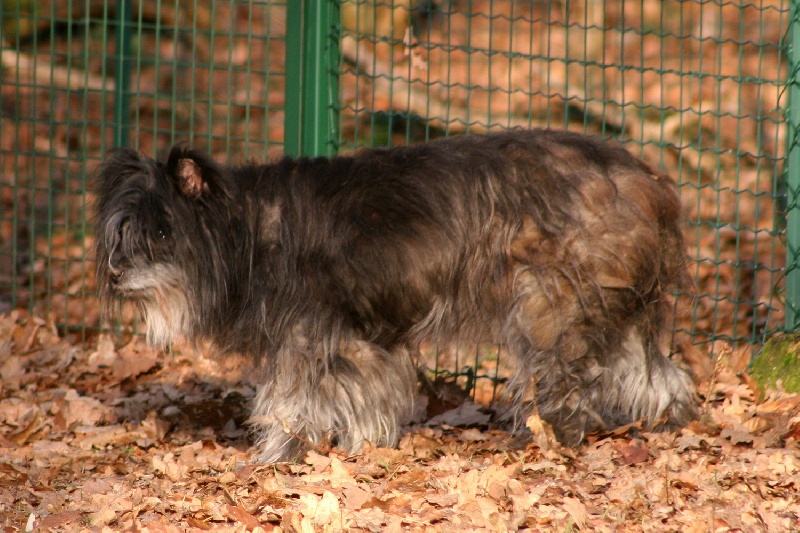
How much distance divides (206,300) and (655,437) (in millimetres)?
2665

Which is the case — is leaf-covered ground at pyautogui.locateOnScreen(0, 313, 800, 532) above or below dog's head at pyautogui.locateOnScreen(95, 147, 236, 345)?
below

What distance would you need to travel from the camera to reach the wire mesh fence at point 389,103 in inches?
279

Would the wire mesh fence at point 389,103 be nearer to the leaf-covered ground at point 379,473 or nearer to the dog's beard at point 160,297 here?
the dog's beard at point 160,297

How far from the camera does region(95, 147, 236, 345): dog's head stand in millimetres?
5395

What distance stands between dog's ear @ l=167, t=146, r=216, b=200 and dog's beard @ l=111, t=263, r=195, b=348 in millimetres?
449

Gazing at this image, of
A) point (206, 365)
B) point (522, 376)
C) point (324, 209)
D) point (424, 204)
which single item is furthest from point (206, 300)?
point (206, 365)

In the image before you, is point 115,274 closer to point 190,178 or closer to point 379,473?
Answer: point 190,178

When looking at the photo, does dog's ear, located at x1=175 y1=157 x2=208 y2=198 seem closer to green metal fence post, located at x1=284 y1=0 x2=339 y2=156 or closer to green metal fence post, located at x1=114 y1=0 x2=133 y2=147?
green metal fence post, located at x1=284 y1=0 x2=339 y2=156

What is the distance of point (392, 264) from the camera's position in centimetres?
532

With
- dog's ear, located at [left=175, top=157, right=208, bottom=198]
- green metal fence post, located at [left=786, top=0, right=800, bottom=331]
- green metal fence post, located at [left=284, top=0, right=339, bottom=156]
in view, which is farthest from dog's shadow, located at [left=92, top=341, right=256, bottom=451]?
green metal fence post, located at [left=786, top=0, right=800, bottom=331]

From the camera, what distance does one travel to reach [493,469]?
15.9ft

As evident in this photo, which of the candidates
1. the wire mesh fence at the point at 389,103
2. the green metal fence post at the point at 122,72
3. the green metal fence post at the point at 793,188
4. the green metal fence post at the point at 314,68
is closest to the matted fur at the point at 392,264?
the wire mesh fence at the point at 389,103

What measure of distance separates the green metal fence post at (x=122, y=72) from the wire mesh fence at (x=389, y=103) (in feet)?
0.08

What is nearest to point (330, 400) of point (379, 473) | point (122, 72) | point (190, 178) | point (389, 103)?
point (379, 473)
